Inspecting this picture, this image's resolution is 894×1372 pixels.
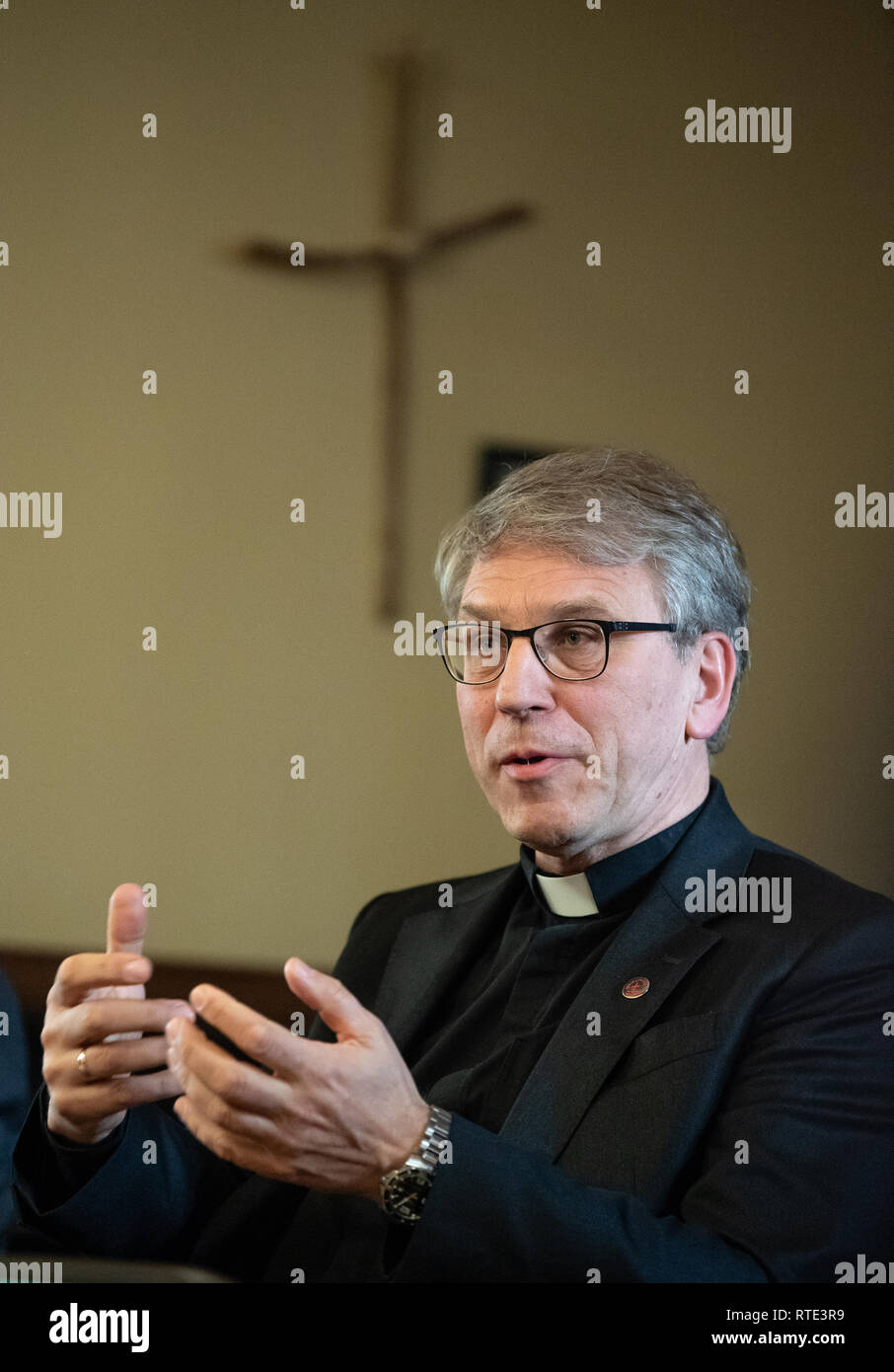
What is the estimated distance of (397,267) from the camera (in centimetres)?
242

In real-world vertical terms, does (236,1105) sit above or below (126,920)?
below

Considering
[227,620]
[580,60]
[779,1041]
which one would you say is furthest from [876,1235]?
[580,60]

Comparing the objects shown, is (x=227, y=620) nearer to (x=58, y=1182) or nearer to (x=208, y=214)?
(x=208, y=214)

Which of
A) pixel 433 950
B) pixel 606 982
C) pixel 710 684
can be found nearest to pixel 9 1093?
pixel 433 950

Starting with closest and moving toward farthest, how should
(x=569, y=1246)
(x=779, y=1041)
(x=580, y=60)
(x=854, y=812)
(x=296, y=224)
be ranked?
1. (x=569, y=1246)
2. (x=779, y=1041)
3. (x=854, y=812)
4. (x=580, y=60)
5. (x=296, y=224)

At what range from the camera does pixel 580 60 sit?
2.30 meters

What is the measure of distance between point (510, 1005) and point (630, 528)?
0.62 m

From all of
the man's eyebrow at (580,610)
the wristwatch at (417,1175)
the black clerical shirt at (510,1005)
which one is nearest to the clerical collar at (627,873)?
the black clerical shirt at (510,1005)

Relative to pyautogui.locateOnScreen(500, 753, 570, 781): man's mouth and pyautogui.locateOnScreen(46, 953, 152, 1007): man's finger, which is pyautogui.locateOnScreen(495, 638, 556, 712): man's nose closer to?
pyautogui.locateOnScreen(500, 753, 570, 781): man's mouth

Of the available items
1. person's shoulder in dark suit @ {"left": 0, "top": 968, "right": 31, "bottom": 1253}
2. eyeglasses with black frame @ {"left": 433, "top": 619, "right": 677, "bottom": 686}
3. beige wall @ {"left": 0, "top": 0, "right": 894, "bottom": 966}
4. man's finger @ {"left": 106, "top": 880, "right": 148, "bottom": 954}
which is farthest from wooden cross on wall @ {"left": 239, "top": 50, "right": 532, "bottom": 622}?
man's finger @ {"left": 106, "top": 880, "right": 148, "bottom": 954}

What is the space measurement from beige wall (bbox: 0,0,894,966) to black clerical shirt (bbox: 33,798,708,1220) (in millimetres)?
688

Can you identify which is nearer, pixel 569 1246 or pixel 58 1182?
pixel 569 1246

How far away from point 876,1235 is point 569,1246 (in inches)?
12.9

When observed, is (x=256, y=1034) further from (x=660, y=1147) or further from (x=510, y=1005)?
(x=510, y=1005)
